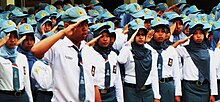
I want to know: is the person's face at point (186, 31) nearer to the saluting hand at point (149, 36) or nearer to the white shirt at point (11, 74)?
the saluting hand at point (149, 36)

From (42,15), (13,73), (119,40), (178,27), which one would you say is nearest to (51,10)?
(42,15)

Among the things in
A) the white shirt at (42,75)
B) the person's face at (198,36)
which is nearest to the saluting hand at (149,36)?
the person's face at (198,36)

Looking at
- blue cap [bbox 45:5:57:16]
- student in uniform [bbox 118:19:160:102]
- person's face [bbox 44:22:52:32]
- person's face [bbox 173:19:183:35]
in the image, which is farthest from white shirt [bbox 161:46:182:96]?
blue cap [bbox 45:5:57:16]

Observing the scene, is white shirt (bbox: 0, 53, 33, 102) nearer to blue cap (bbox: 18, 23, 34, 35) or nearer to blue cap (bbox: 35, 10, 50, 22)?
blue cap (bbox: 18, 23, 34, 35)

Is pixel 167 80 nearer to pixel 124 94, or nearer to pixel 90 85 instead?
pixel 124 94

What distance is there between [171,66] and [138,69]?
713 mm

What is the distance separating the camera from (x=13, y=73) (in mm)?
5957

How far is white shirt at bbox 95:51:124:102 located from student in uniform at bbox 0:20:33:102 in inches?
33.7

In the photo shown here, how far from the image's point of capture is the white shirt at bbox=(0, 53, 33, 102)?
19.5 feet

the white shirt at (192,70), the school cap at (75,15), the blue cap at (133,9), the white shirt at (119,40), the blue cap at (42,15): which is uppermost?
the blue cap at (133,9)

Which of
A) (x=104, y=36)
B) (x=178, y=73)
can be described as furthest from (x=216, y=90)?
(x=104, y=36)

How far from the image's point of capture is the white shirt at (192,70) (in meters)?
7.26

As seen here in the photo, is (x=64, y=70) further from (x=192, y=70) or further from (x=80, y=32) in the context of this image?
(x=192, y=70)

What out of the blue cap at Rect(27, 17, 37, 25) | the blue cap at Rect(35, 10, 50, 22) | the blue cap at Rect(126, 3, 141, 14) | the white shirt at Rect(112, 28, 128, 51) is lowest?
A: the white shirt at Rect(112, 28, 128, 51)
